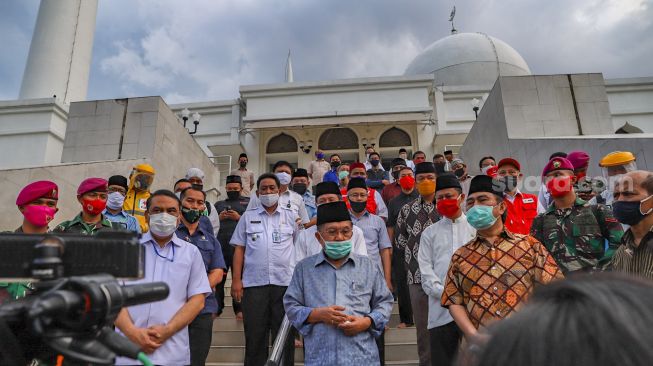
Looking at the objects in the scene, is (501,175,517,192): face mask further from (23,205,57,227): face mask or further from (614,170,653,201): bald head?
(23,205,57,227): face mask

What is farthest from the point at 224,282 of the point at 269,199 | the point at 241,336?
the point at 269,199

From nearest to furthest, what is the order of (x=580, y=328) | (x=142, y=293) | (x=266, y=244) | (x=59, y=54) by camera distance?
(x=580, y=328), (x=142, y=293), (x=266, y=244), (x=59, y=54)

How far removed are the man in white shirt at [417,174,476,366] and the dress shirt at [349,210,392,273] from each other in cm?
113

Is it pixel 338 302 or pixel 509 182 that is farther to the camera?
pixel 509 182

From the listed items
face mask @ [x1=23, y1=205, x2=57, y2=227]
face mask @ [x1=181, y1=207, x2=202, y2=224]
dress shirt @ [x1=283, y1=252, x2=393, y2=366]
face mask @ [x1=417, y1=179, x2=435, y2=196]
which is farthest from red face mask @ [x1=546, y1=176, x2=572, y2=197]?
face mask @ [x1=23, y1=205, x2=57, y2=227]

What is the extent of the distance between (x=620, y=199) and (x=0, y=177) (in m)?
9.57

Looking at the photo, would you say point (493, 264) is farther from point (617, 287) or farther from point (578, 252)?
point (617, 287)

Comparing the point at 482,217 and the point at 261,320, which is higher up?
the point at 482,217

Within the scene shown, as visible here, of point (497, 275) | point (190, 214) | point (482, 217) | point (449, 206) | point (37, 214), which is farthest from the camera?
point (190, 214)

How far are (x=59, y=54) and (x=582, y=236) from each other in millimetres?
19650

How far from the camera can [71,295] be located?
976 mm

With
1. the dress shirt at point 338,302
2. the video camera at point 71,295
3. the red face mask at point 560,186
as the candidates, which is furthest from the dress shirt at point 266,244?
the video camera at point 71,295

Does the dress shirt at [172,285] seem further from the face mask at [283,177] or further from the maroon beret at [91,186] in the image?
the face mask at [283,177]

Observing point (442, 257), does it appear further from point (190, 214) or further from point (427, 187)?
point (190, 214)
